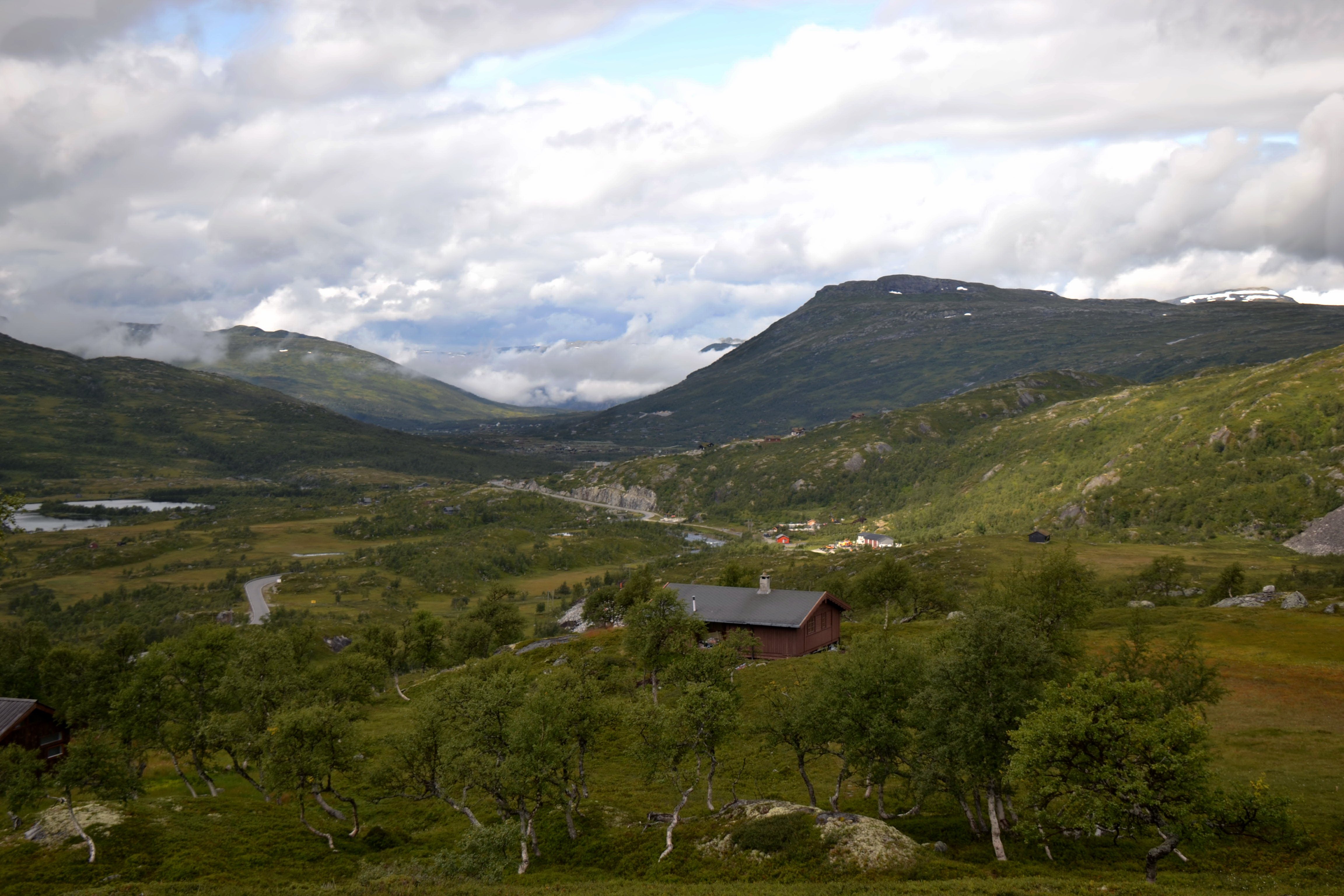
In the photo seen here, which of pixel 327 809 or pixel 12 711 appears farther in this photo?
pixel 12 711

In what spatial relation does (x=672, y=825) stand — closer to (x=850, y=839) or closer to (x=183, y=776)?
(x=850, y=839)

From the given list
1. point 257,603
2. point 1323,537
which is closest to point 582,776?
point 257,603

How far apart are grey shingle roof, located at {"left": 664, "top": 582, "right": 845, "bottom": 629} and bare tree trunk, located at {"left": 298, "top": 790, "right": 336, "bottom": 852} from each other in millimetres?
43155

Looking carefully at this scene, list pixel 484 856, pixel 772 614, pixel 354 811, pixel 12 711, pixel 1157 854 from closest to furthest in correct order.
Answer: pixel 1157 854
pixel 484 856
pixel 354 811
pixel 12 711
pixel 772 614

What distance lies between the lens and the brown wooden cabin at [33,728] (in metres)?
58.2

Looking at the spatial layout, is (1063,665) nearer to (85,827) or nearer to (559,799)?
(559,799)

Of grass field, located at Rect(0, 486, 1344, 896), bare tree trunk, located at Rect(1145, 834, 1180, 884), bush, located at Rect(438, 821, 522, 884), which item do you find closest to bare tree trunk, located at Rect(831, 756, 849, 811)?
grass field, located at Rect(0, 486, 1344, 896)

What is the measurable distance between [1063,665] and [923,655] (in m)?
7.11

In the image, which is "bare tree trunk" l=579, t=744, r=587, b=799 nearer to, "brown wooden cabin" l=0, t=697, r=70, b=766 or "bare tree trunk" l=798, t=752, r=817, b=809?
"bare tree trunk" l=798, t=752, r=817, b=809

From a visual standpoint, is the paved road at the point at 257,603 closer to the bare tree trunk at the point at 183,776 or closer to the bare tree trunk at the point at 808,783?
the bare tree trunk at the point at 183,776

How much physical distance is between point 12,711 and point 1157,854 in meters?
81.4

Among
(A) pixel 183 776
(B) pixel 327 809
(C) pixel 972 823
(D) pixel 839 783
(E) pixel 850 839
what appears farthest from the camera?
(A) pixel 183 776

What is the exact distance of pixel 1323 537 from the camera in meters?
155

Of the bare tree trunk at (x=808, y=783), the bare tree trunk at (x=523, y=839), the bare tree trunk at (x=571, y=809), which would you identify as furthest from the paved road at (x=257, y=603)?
the bare tree trunk at (x=808, y=783)
